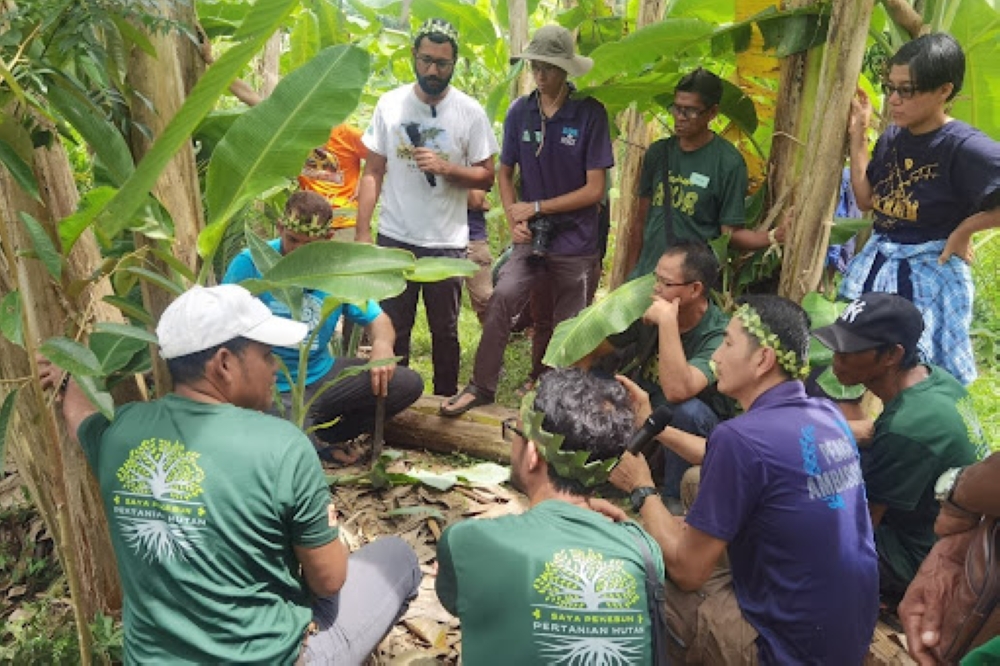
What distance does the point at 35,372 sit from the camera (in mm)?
2076

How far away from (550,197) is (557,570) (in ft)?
10.1

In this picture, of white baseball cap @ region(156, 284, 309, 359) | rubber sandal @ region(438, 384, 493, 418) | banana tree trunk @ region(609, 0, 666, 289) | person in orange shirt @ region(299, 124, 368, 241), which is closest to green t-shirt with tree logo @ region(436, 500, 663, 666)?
white baseball cap @ region(156, 284, 309, 359)

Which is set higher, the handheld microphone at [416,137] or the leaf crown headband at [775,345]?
the handheld microphone at [416,137]

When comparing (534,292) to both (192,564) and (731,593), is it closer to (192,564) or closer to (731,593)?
(731,593)

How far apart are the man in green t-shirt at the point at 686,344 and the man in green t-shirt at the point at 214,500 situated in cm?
173

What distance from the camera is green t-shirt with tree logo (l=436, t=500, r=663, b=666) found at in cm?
193

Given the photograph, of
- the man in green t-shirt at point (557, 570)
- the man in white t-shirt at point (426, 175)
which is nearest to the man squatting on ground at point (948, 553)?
the man in green t-shirt at point (557, 570)

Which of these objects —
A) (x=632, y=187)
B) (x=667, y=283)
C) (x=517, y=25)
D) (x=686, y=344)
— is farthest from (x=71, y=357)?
(x=517, y=25)

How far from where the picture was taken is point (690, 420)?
3633mm

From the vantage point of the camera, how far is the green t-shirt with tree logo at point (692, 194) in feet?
13.4

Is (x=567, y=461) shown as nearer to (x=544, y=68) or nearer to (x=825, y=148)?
(x=825, y=148)

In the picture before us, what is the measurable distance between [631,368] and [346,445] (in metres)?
1.46

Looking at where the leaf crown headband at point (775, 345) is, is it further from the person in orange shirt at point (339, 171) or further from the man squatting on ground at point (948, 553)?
the person in orange shirt at point (339, 171)

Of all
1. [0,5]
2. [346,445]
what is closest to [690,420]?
[346,445]
